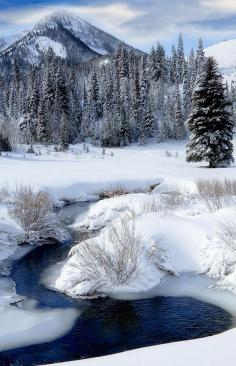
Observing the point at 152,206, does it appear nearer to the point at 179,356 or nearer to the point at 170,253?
the point at 170,253

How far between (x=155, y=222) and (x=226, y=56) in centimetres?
16741

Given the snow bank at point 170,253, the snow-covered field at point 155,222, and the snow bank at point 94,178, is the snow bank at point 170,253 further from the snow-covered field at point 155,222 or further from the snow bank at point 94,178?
the snow bank at point 94,178

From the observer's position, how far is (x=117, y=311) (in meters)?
14.2

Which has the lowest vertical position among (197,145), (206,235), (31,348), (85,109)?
(31,348)

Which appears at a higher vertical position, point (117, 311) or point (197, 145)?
point (197, 145)

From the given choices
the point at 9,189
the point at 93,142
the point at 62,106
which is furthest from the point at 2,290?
the point at 62,106

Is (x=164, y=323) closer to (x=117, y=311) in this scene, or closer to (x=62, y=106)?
(x=117, y=311)

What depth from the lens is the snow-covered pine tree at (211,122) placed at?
37969 mm

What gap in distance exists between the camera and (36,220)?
22.6m

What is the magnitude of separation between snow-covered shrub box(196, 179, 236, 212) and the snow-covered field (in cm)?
42

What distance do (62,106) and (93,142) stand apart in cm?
1101

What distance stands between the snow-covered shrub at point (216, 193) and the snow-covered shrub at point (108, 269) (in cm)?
658

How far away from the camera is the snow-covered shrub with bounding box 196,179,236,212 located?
22.1m

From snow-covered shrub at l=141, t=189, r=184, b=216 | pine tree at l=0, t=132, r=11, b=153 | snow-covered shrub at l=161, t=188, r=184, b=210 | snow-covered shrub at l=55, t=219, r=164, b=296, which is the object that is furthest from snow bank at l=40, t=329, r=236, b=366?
pine tree at l=0, t=132, r=11, b=153
